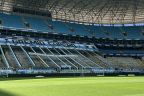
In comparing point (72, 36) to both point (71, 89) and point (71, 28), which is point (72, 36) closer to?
point (71, 28)

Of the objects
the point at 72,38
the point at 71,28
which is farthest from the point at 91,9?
the point at 72,38

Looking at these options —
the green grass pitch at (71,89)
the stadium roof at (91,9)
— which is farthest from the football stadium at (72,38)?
the green grass pitch at (71,89)

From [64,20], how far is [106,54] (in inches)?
633

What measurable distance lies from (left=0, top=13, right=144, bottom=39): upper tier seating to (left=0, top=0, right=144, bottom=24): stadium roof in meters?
2.20

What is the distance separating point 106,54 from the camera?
96312mm

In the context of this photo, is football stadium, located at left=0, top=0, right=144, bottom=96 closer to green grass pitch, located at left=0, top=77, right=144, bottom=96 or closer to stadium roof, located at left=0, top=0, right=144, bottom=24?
stadium roof, located at left=0, top=0, right=144, bottom=24

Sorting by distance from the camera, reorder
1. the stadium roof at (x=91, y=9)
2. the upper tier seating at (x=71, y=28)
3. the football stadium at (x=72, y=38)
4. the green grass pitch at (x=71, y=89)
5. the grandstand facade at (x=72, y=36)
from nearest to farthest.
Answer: the green grass pitch at (x=71, y=89) < the football stadium at (x=72, y=38) < the grandstand facade at (x=72, y=36) < the stadium roof at (x=91, y=9) < the upper tier seating at (x=71, y=28)

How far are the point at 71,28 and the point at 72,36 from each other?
3631mm

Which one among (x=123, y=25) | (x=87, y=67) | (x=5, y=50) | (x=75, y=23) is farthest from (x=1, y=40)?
(x=123, y=25)

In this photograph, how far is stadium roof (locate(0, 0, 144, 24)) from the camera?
81938 mm

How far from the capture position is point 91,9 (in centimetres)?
8912

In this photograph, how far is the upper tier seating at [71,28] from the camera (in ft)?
277

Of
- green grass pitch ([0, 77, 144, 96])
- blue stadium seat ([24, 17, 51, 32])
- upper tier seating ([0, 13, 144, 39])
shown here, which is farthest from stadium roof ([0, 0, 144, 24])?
green grass pitch ([0, 77, 144, 96])

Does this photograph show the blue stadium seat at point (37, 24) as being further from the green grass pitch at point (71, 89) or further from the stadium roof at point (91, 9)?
the green grass pitch at point (71, 89)
